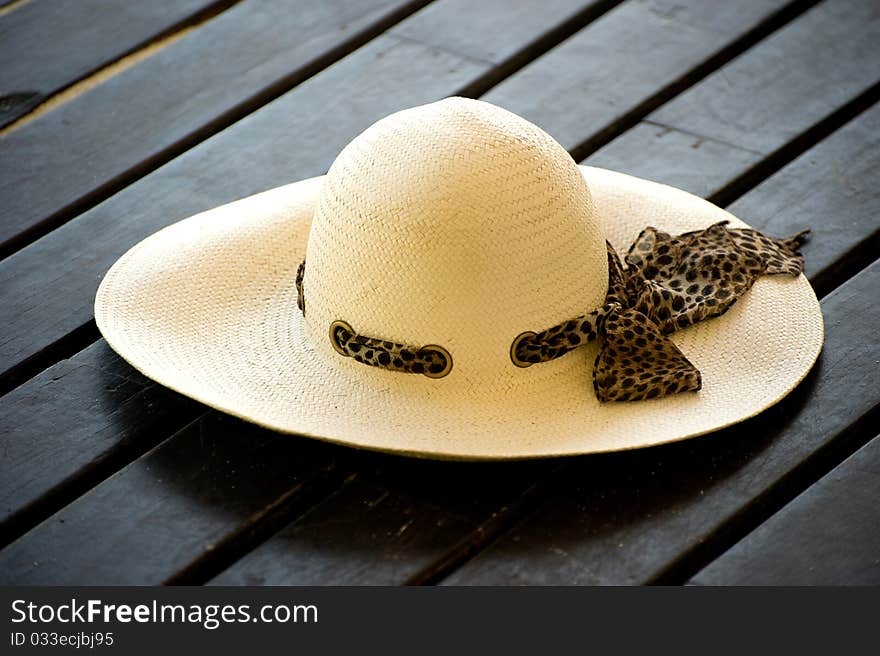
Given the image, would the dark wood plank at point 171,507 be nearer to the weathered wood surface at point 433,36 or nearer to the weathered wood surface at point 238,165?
the weathered wood surface at point 238,165

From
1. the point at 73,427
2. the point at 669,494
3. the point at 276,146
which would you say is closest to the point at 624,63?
the point at 276,146

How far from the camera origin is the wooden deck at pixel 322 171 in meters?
1.31

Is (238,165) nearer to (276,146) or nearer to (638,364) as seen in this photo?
A: (276,146)

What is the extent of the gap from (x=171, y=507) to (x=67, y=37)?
44.0 inches

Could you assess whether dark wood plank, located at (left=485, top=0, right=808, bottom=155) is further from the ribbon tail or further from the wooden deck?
the ribbon tail

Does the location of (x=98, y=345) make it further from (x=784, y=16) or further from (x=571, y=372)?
(x=784, y=16)

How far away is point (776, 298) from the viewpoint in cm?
155

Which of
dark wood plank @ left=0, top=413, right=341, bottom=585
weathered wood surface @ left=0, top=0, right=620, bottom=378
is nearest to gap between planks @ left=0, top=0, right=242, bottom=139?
weathered wood surface @ left=0, top=0, right=620, bottom=378

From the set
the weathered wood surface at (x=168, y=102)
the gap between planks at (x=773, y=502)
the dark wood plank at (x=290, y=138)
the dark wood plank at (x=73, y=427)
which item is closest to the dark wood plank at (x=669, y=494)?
the gap between planks at (x=773, y=502)

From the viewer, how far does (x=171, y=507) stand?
135cm

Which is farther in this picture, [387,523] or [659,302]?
[659,302]

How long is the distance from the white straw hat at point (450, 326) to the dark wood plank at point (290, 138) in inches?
9.5
